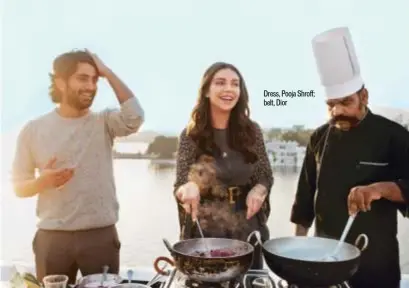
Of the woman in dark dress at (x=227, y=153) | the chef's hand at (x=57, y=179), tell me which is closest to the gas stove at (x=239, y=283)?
the woman in dark dress at (x=227, y=153)

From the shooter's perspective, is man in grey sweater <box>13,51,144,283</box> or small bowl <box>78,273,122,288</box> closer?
small bowl <box>78,273,122,288</box>

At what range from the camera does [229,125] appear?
2629mm

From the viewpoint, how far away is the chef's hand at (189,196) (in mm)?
2504

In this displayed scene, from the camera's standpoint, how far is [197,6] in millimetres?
2621

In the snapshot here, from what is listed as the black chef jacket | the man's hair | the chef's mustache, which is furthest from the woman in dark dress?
the man's hair

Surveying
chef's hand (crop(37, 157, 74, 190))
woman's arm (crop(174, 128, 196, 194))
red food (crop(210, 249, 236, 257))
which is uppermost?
woman's arm (crop(174, 128, 196, 194))

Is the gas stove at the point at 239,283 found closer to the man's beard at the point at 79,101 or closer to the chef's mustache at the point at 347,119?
the chef's mustache at the point at 347,119

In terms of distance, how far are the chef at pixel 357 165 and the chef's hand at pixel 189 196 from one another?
0.57m

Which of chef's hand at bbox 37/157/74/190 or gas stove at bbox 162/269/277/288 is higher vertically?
chef's hand at bbox 37/157/74/190

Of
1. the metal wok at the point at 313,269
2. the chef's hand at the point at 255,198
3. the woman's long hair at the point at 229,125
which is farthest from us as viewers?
the woman's long hair at the point at 229,125

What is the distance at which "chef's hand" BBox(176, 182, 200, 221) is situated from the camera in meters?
2.50

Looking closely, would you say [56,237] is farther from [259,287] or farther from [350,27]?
[350,27]

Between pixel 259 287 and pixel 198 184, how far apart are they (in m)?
0.74

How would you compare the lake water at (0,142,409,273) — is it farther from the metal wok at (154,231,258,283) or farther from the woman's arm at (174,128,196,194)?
the metal wok at (154,231,258,283)
